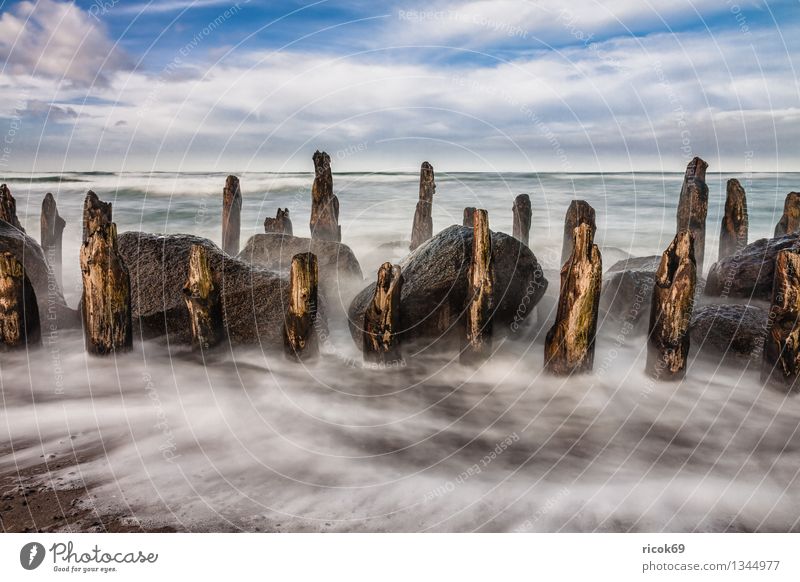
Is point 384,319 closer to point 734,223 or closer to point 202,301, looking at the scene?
point 202,301

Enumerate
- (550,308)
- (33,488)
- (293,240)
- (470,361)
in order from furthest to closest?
(293,240)
(550,308)
(470,361)
(33,488)

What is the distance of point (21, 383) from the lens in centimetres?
711

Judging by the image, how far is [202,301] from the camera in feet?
23.8

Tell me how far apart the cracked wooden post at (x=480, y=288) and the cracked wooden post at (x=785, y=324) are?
2887 mm

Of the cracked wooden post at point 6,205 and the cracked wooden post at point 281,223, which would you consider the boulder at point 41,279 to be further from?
the cracked wooden post at point 281,223

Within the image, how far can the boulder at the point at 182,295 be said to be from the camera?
810 cm

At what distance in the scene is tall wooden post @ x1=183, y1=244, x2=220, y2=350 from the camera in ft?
23.2

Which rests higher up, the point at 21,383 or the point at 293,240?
the point at 293,240

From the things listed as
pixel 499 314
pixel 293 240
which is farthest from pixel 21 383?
pixel 499 314

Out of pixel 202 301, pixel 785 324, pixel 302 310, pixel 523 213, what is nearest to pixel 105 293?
pixel 202 301

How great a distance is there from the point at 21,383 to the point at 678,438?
717cm

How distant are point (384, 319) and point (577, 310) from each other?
2119 millimetres

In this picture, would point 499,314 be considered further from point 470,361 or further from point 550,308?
point 550,308
